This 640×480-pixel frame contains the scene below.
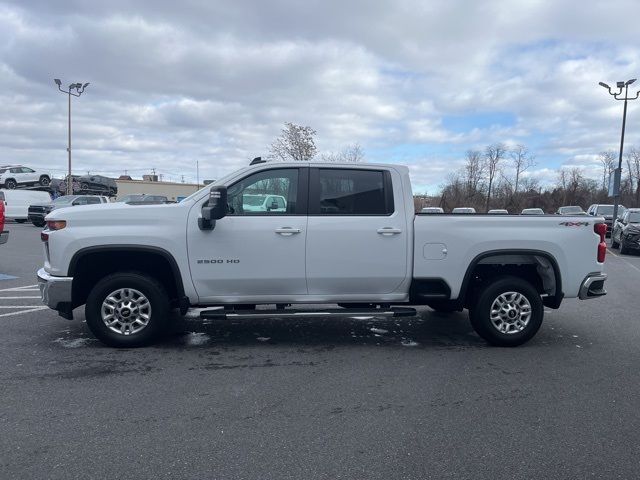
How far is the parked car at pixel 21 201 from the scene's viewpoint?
30484 millimetres

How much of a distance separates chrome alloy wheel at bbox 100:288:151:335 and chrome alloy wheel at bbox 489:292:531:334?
3856mm

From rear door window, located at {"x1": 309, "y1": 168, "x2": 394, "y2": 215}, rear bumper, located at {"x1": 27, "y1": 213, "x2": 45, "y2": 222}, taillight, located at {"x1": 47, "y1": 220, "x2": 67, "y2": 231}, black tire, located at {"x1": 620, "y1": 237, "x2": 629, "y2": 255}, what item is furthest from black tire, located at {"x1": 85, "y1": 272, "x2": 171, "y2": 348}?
rear bumper, located at {"x1": 27, "y1": 213, "x2": 45, "y2": 222}

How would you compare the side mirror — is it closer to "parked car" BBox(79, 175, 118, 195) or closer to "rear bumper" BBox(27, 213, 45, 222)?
"rear bumper" BBox(27, 213, 45, 222)

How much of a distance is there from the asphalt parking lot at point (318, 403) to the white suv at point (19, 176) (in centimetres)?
3462

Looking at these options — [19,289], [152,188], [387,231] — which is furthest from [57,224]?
[152,188]

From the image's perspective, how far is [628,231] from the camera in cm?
1866

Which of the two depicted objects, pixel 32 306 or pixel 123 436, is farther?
pixel 32 306

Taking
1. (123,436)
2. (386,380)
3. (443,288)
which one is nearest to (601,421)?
(386,380)

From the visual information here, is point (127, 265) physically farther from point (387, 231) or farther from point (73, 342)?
point (387, 231)

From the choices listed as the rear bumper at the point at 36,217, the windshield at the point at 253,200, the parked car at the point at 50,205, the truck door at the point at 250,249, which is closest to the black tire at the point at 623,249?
the truck door at the point at 250,249

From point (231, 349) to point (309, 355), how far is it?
89cm

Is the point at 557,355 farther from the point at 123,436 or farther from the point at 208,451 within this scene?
the point at 123,436

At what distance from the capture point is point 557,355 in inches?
239

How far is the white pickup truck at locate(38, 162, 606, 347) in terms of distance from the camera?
5.81 meters
